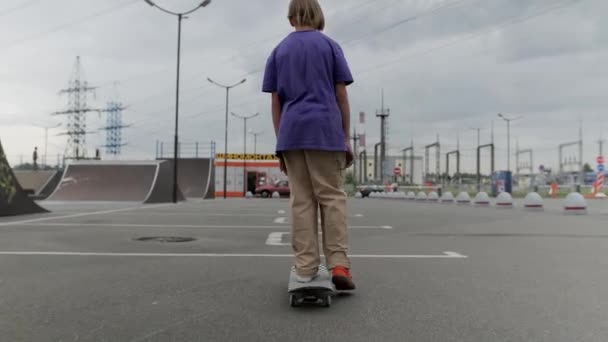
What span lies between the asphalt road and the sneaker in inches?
4.4

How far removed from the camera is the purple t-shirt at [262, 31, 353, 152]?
329 centimetres

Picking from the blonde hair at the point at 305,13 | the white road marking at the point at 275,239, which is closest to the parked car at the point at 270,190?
the white road marking at the point at 275,239

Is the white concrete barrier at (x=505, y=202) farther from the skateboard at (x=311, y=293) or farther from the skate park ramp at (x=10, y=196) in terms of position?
the skateboard at (x=311, y=293)

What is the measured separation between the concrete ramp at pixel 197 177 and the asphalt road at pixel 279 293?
34.3m

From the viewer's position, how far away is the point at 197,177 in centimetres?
4588

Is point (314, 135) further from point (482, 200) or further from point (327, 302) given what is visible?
point (482, 200)

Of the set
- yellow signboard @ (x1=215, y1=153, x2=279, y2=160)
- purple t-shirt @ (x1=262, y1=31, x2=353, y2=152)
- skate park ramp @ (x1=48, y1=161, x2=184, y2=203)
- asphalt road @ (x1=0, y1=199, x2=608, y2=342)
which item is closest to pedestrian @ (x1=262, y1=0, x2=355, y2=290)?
purple t-shirt @ (x1=262, y1=31, x2=353, y2=152)

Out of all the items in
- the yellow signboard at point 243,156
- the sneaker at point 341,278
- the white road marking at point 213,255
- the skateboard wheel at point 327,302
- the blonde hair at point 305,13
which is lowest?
the white road marking at point 213,255

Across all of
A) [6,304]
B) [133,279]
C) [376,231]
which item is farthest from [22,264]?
[376,231]

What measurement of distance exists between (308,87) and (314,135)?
31 centimetres

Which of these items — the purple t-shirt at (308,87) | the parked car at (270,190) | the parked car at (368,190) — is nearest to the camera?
the purple t-shirt at (308,87)

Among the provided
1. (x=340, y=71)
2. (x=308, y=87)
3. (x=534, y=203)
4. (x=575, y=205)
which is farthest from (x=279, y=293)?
(x=534, y=203)

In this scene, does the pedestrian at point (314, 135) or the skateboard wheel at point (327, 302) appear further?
the pedestrian at point (314, 135)

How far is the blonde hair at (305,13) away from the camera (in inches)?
139
